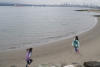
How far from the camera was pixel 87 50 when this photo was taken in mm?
18781

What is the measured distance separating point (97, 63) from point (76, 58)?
14.0ft

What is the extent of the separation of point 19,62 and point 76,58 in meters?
4.46

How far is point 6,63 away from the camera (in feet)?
48.7

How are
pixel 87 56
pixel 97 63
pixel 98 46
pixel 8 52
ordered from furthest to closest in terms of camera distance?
pixel 98 46 < pixel 8 52 < pixel 87 56 < pixel 97 63

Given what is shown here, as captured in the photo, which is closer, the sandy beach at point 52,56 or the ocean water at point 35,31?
the sandy beach at point 52,56

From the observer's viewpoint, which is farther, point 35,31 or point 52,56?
point 35,31

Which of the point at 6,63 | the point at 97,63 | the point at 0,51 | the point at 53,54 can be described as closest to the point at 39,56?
the point at 53,54

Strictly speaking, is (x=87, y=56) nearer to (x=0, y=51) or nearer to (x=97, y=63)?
(x=97, y=63)

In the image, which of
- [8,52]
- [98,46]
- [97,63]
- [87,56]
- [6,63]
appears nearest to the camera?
[97,63]

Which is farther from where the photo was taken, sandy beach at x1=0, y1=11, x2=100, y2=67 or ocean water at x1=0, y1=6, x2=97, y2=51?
ocean water at x1=0, y1=6, x2=97, y2=51

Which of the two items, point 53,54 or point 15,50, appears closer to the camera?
point 53,54

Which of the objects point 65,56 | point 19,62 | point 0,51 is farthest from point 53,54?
point 0,51

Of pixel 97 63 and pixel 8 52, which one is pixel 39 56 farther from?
pixel 97 63

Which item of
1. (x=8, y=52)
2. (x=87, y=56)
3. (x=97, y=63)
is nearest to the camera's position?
(x=97, y=63)
